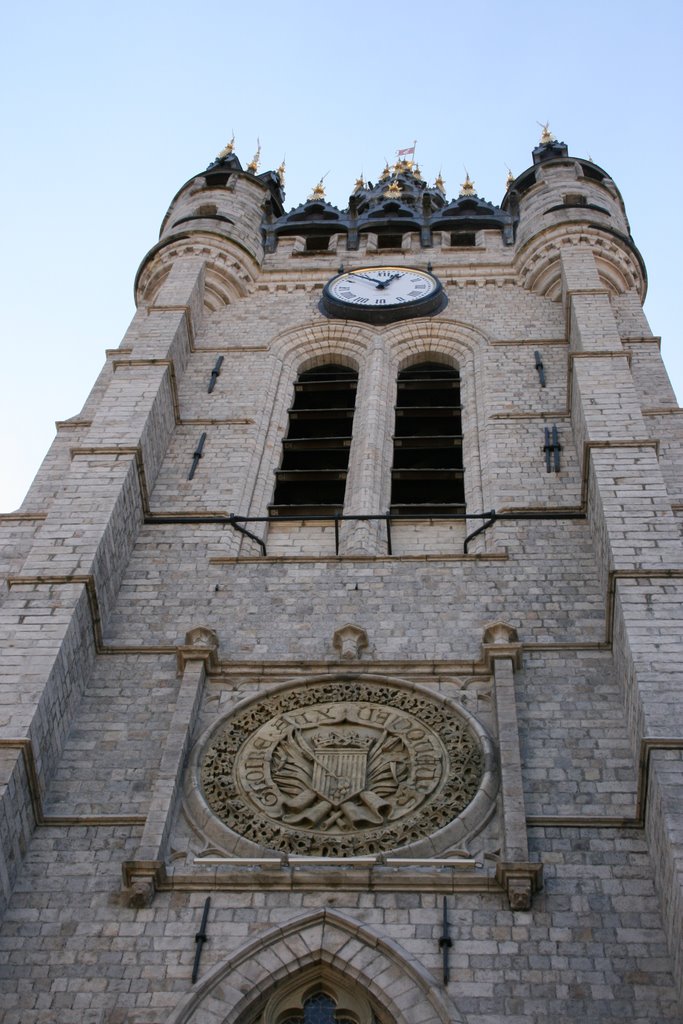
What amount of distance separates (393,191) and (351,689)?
17.0 metres

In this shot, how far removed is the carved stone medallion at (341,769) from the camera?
9.51 meters

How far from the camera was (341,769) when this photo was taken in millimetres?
9969

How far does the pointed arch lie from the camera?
317 inches

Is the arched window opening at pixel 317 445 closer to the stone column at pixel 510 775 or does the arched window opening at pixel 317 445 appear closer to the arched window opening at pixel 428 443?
the arched window opening at pixel 428 443

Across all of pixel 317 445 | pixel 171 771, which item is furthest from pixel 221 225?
pixel 171 771

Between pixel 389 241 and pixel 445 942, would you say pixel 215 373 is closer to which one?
pixel 389 241

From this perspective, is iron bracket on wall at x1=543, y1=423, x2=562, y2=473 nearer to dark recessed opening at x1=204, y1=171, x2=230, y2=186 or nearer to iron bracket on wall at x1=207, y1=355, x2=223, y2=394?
iron bracket on wall at x1=207, y1=355, x2=223, y2=394

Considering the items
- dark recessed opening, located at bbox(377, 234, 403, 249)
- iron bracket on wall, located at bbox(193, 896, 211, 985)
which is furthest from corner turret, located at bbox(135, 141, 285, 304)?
iron bracket on wall, located at bbox(193, 896, 211, 985)

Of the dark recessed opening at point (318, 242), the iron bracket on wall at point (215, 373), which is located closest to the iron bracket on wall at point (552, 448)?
the iron bracket on wall at point (215, 373)

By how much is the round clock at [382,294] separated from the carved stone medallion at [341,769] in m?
8.88

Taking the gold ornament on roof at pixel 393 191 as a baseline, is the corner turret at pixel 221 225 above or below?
A: below

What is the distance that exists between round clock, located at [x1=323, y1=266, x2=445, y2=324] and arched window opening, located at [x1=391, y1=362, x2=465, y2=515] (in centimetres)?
96

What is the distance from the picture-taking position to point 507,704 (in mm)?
10227

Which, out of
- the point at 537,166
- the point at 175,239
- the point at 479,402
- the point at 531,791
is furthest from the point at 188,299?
the point at 531,791
